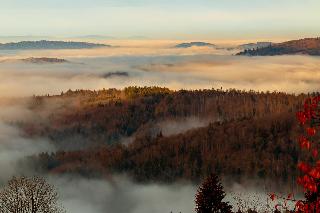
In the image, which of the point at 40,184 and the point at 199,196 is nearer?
the point at 199,196

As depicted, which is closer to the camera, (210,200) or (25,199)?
(210,200)

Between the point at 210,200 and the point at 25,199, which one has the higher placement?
the point at 210,200

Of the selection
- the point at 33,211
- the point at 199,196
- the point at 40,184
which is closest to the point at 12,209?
the point at 33,211

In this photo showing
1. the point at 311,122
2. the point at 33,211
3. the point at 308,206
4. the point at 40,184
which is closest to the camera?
the point at 311,122

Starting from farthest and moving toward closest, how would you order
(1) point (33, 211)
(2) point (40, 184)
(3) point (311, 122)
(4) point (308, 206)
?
(2) point (40, 184) → (1) point (33, 211) → (4) point (308, 206) → (3) point (311, 122)

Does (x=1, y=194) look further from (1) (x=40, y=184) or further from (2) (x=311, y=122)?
(2) (x=311, y=122)

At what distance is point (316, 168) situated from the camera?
1402 cm

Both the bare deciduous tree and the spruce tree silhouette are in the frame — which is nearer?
the spruce tree silhouette

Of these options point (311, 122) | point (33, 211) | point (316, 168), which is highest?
point (311, 122)

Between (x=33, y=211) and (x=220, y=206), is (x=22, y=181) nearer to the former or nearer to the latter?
(x=33, y=211)

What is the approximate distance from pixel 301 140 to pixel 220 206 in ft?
193

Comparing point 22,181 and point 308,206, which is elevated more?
point 308,206

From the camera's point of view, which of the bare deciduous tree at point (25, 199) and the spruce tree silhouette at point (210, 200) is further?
the bare deciduous tree at point (25, 199)

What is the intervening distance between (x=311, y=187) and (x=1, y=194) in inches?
2597
